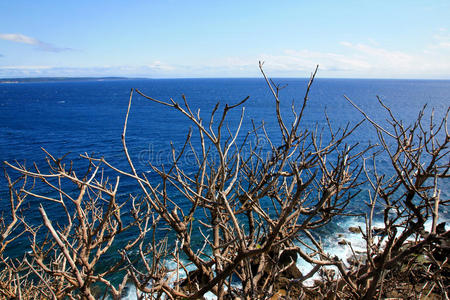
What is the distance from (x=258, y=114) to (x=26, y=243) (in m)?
59.5

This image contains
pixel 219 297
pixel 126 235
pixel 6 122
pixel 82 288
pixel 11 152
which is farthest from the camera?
pixel 6 122

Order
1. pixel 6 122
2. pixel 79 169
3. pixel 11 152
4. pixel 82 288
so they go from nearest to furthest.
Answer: pixel 82 288 → pixel 79 169 → pixel 11 152 → pixel 6 122

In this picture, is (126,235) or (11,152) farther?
(11,152)

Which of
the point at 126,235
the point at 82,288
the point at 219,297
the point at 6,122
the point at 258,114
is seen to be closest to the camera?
the point at 82,288

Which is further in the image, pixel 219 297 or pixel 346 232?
pixel 346 232

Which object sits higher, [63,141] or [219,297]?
[219,297]

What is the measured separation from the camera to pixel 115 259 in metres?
19.7

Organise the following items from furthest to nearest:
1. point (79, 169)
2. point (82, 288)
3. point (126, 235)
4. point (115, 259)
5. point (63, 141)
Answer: point (63, 141) → point (79, 169) → point (126, 235) → point (115, 259) → point (82, 288)

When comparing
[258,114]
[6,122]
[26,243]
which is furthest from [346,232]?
[6,122]

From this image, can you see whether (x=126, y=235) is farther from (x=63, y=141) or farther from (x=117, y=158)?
(x=63, y=141)

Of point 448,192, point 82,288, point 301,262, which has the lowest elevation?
point 301,262

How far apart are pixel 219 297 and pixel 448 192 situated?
31823 mm

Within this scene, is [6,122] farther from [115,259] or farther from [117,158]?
[115,259]

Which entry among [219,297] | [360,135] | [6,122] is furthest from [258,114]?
[219,297]
